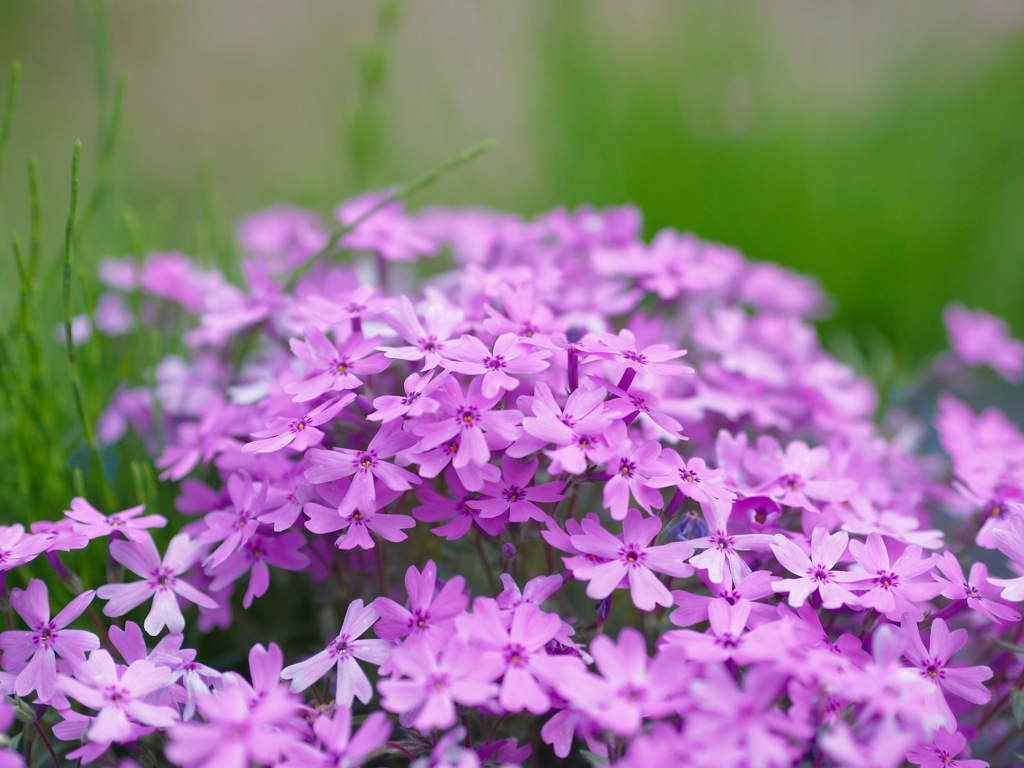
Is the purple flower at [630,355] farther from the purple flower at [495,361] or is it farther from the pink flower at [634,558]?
the pink flower at [634,558]

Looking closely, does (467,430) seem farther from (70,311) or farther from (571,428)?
(70,311)

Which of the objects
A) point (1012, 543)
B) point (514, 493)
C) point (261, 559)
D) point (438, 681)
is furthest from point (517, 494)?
point (1012, 543)

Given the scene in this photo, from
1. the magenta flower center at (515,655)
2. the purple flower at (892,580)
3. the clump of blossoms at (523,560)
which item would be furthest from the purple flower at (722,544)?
the magenta flower center at (515,655)

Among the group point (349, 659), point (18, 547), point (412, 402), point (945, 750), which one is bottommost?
point (945, 750)

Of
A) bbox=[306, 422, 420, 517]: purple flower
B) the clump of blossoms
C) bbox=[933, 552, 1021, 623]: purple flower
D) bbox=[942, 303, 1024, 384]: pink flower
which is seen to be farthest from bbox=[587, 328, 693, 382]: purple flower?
bbox=[942, 303, 1024, 384]: pink flower

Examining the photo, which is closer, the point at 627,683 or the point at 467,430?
the point at 627,683

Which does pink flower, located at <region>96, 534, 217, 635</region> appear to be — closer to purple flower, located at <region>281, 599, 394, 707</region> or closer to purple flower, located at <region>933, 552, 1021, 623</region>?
purple flower, located at <region>281, 599, 394, 707</region>

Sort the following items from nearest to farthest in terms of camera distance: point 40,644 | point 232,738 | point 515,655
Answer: point 232,738 < point 515,655 < point 40,644
